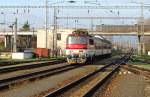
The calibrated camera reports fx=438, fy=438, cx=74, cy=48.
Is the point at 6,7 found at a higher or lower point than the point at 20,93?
higher

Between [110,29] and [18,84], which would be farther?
[110,29]

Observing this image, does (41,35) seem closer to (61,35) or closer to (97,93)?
(61,35)

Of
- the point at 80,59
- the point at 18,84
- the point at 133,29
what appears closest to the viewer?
the point at 18,84

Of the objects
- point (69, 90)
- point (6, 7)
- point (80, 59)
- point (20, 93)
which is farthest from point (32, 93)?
point (6, 7)

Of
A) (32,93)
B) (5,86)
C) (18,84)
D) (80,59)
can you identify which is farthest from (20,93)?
(80,59)

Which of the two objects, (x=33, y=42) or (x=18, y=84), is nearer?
(x=18, y=84)

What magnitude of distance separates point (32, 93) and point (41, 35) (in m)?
99.4

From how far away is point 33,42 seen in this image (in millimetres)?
157000

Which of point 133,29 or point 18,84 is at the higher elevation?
point 133,29

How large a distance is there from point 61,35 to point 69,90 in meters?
91.7

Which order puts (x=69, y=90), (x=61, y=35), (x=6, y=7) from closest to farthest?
(x=69, y=90)
(x=6, y=7)
(x=61, y=35)

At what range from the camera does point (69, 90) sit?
19.2 meters

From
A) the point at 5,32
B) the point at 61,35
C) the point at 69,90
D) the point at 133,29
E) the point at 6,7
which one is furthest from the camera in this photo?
the point at 5,32

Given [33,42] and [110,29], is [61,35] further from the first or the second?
[33,42]
